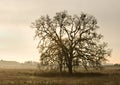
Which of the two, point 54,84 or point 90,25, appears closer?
point 54,84

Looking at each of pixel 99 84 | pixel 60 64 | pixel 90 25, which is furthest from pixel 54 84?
pixel 90 25

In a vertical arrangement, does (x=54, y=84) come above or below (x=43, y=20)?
below

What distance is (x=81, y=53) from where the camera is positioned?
55062 millimetres

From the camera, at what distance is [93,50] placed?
181ft

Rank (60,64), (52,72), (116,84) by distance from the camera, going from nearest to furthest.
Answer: (116,84), (60,64), (52,72)

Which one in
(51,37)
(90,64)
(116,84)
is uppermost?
(51,37)

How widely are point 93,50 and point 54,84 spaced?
25987 millimetres

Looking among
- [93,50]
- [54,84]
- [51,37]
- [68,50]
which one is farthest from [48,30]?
[54,84]

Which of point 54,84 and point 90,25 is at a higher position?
point 90,25

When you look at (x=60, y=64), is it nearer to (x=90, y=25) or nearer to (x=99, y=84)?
(x=90, y=25)

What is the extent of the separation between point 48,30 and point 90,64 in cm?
896

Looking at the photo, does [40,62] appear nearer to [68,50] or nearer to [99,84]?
[68,50]

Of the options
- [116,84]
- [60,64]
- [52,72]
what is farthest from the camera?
[52,72]

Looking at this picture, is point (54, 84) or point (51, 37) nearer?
point (54, 84)
